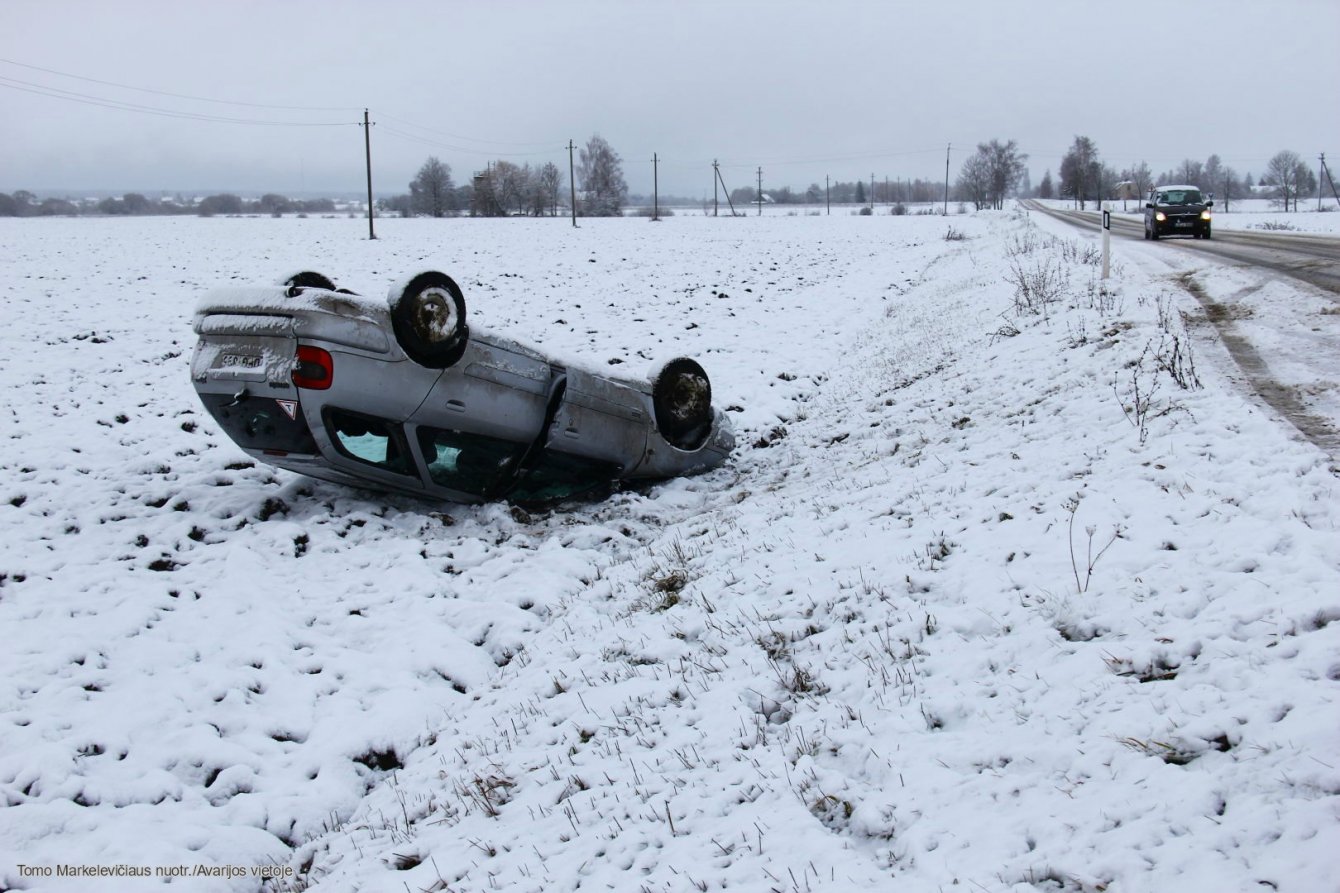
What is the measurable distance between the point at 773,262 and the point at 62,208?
83.8 m

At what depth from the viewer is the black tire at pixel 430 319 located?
21.8ft

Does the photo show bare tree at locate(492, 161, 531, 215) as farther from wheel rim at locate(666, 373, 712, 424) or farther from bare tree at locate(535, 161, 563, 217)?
wheel rim at locate(666, 373, 712, 424)

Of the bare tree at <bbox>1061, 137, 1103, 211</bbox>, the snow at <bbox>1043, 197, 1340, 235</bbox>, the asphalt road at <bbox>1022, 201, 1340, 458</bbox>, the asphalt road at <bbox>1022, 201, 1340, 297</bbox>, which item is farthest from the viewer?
the bare tree at <bbox>1061, 137, 1103, 211</bbox>

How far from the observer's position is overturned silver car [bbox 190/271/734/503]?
6621mm

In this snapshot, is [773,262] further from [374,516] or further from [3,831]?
[3,831]

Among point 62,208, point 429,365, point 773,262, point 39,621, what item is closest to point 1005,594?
point 429,365

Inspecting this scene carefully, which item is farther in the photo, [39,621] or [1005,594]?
[39,621]

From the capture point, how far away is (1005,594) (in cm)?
450

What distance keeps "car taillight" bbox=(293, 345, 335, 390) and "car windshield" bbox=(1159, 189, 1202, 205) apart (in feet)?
84.7

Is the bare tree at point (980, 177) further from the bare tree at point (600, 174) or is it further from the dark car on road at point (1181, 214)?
the dark car on road at point (1181, 214)

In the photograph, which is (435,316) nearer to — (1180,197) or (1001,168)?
(1180,197)

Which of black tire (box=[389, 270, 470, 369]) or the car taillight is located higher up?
black tire (box=[389, 270, 470, 369])

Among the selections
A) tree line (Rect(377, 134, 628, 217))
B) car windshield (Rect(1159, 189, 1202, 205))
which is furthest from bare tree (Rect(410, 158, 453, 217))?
car windshield (Rect(1159, 189, 1202, 205))

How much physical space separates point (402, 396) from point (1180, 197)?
85.1ft
